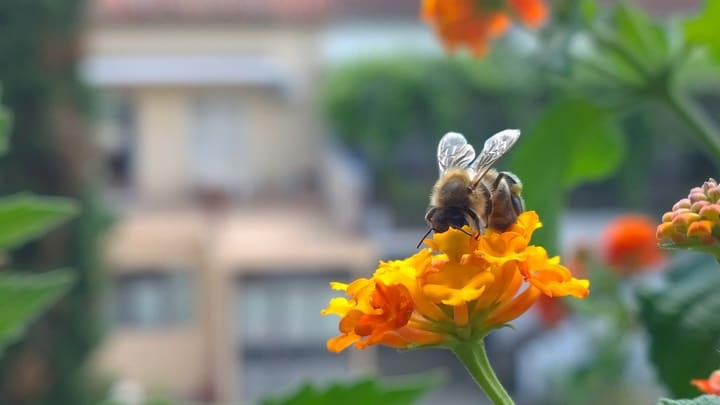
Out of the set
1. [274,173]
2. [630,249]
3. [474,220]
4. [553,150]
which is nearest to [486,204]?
[474,220]

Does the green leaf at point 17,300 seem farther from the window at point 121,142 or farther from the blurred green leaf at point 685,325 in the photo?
the window at point 121,142

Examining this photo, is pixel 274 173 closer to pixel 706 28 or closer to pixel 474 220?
pixel 706 28

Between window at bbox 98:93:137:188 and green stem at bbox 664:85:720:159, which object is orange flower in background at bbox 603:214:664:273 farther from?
window at bbox 98:93:137:188

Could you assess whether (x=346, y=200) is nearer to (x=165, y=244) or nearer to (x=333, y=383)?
(x=165, y=244)

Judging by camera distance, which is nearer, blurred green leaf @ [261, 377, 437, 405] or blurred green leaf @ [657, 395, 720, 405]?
blurred green leaf @ [657, 395, 720, 405]

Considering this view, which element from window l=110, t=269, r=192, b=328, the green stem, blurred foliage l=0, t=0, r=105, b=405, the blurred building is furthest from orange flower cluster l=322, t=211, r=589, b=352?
window l=110, t=269, r=192, b=328

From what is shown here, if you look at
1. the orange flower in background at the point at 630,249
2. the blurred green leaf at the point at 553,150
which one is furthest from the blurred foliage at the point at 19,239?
the orange flower in background at the point at 630,249
